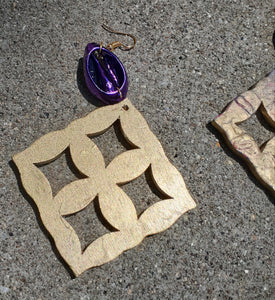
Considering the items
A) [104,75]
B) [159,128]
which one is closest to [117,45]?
[104,75]

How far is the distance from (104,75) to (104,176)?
272 mm

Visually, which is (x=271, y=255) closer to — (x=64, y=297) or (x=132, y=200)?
(x=132, y=200)

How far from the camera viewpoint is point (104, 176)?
3.64 feet

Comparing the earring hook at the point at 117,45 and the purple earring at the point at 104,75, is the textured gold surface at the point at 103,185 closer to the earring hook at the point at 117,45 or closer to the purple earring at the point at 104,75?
the purple earring at the point at 104,75

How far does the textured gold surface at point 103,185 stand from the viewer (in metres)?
1.06

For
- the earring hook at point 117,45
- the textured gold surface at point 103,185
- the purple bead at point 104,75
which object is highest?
the earring hook at point 117,45

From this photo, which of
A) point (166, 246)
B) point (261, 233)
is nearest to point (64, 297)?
point (166, 246)

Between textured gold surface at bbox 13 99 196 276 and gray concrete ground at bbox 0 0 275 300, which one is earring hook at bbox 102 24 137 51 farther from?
textured gold surface at bbox 13 99 196 276

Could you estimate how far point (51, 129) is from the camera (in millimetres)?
1159

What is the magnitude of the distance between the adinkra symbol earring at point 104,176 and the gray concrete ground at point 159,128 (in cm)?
5

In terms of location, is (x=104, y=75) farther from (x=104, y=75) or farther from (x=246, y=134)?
(x=246, y=134)

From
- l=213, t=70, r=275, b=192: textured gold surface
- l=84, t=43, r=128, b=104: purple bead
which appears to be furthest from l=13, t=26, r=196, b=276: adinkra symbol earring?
l=213, t=70, r=275, b=192: textured gold surface

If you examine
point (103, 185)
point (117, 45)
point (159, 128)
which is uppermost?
point (117, 45)

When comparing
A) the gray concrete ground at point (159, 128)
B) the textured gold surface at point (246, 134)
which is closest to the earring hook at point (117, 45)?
the gray concrete ground at point (159, 128)
